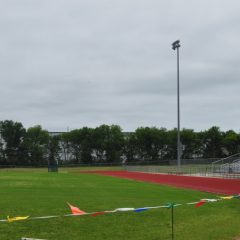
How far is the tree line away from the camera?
131m

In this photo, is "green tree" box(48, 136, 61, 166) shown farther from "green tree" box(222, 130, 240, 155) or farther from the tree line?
"green tree" box(222, 130, 240, 155)

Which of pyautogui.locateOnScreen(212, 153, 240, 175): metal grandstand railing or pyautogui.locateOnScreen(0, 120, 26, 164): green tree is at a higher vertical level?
pyautogui.locateOnScreen(0, 120, 26, 164): green tree

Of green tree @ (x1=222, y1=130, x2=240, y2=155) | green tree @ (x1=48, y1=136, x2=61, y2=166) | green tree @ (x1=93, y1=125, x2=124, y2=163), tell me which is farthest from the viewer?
green tree @ (x1=48, y1=136, x2=61, y2=166)

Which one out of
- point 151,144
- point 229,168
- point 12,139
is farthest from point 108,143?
point 229,168

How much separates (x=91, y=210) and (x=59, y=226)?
3.69 metres

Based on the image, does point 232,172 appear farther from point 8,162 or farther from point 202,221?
point 8,162

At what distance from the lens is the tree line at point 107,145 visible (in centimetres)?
13112

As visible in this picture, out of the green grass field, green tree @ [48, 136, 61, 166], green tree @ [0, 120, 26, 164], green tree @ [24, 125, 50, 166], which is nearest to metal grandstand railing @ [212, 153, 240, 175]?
the green grass field

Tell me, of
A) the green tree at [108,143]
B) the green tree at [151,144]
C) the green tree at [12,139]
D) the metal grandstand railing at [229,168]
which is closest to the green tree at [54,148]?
the green tree at [12,139]

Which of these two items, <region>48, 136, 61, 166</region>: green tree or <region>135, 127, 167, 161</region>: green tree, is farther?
<region>48, 136, 61, 166</region>: green tree

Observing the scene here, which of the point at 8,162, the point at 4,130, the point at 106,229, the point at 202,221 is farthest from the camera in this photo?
the point at 4,130

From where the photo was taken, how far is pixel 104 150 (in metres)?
133

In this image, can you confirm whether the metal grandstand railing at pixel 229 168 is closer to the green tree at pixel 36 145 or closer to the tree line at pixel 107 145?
the tree line at pixel 107 145

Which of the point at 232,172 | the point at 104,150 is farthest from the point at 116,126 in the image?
the point at 232,172
